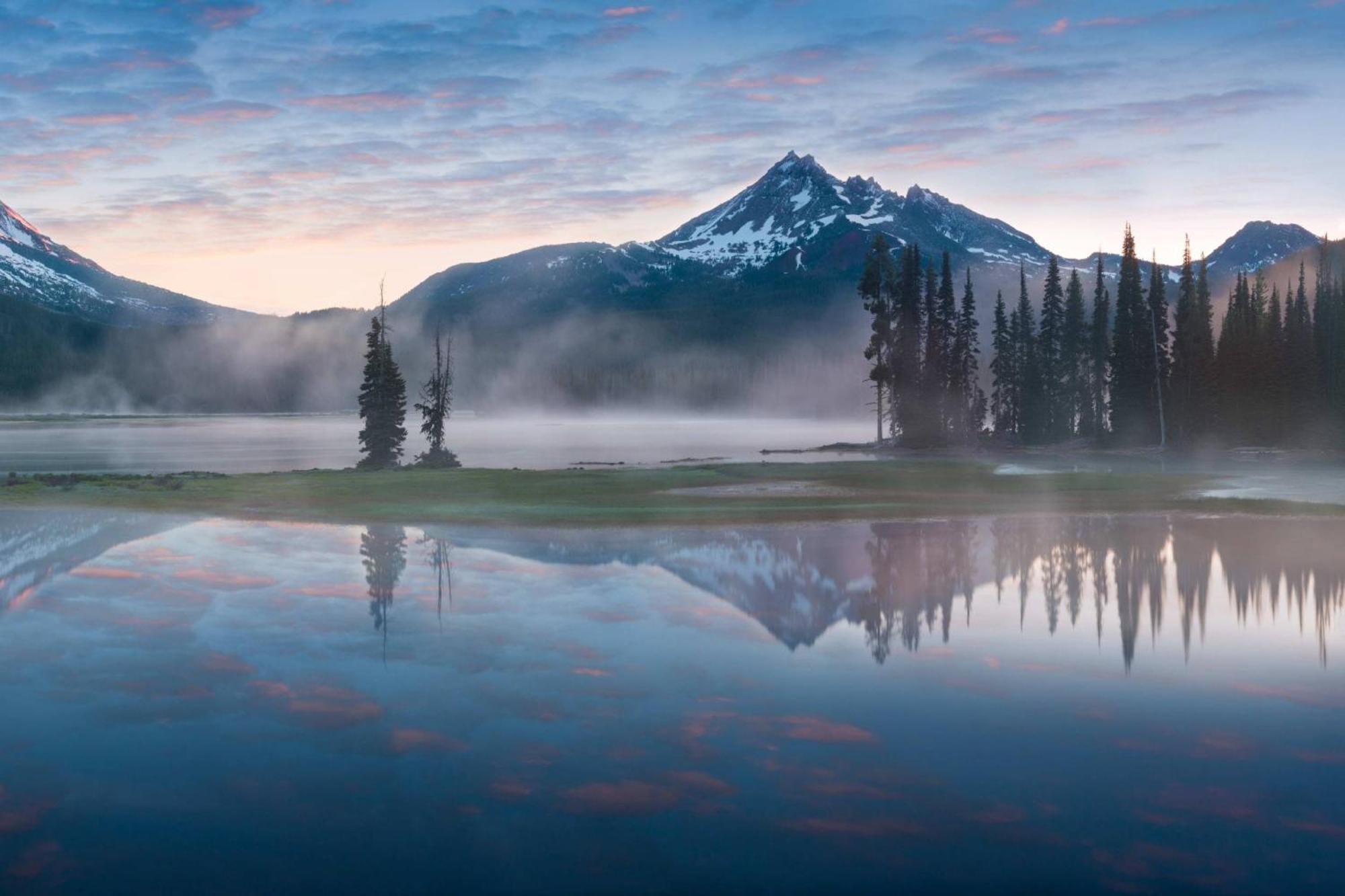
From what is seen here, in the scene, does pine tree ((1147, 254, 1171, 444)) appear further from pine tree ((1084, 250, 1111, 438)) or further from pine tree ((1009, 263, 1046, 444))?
pine tree ((1009, 263, 1046, 444))

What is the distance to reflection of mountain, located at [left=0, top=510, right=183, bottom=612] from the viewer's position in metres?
22.9

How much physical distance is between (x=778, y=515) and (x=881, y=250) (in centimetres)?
7552

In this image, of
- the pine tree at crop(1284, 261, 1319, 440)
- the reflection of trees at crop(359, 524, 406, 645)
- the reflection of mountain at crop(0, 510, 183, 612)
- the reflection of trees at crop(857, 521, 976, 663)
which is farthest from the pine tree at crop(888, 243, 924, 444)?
the reflection of mountain at crop(0, 510, 183, 612)

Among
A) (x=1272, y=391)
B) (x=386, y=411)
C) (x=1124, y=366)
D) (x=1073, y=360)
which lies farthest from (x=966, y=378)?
(x=386, y=411)

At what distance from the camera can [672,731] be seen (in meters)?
12.3

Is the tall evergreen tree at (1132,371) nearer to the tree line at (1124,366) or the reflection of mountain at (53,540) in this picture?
the tree line at (1124,366)

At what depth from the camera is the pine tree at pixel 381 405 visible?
249 feet

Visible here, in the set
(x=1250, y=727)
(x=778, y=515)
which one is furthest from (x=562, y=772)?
(x=778, y=515)

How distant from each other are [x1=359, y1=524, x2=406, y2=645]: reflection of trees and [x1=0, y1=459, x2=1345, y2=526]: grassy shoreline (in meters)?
3.83

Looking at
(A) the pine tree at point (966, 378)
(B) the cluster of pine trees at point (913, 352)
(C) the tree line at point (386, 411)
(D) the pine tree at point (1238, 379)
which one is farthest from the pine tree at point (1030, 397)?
(C) the tree line at point (386, 411)

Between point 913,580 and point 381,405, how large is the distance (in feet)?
199

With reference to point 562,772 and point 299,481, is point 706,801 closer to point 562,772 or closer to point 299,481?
point 562,772

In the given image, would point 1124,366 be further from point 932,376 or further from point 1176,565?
point 1176,565

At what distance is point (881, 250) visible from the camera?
107 metres
